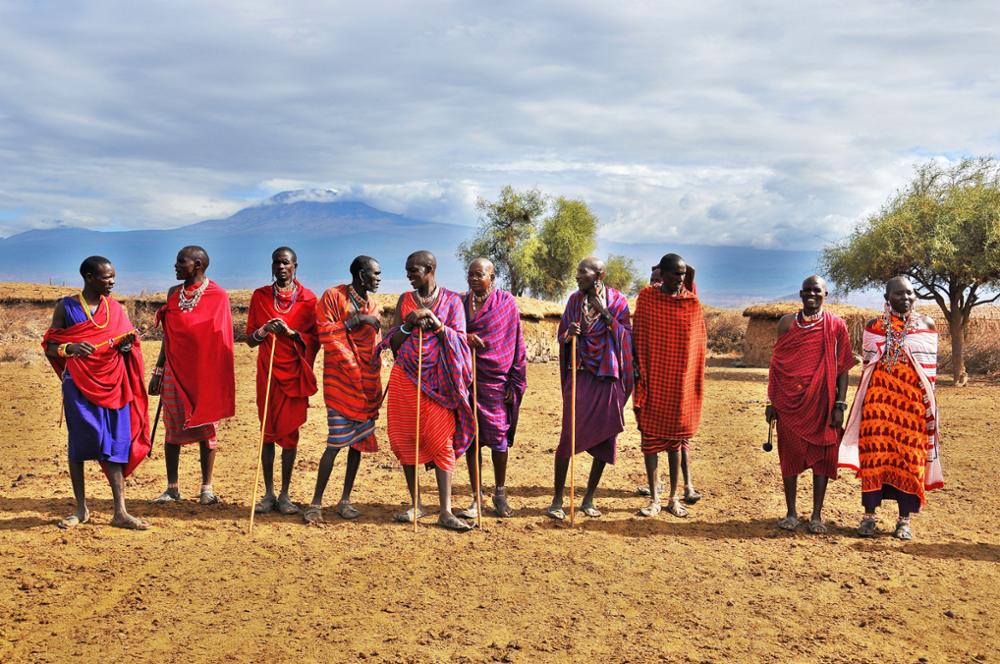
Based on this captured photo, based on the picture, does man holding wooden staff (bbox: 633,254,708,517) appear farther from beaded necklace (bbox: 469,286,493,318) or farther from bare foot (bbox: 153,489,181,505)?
bare foot (bbox: 153,489,181,505)

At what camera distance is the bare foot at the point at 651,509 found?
273 inches

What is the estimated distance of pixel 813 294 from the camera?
6527 millimetres

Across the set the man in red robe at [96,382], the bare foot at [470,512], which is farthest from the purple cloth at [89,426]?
the bare foot at [470,512]

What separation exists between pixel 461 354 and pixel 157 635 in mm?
2878

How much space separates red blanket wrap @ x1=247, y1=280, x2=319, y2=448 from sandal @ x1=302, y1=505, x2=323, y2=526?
1.93ft

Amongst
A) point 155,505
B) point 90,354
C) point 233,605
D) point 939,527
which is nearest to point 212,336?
point 90,354

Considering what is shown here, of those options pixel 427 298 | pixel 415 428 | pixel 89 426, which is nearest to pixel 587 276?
pixel 427 298

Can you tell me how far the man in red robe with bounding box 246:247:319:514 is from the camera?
22.2 ft

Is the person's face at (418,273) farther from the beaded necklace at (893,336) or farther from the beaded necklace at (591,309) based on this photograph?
the beaded necklace at (893,336)

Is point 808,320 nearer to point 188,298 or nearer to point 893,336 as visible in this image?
point 893,336

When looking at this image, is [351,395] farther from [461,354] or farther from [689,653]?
[689,653]

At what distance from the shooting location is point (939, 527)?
6953mm

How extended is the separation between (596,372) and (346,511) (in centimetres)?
234

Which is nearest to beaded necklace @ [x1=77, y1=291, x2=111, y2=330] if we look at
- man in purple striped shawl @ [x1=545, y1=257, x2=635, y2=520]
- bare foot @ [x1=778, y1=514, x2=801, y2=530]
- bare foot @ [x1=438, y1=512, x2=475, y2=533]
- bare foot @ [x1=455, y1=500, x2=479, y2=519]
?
bare foot @ [x1=438, y1=512, x2=475, y2=533]
